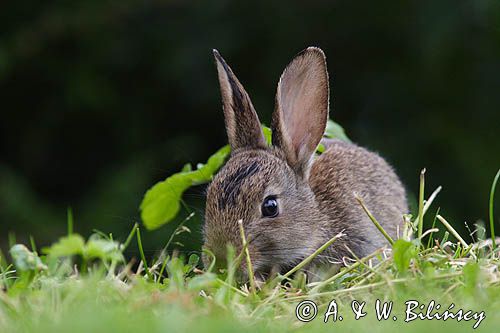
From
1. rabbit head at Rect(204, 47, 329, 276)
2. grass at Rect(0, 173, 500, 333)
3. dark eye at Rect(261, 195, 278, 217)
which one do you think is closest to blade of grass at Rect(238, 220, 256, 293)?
grass at Rect(0, 173, 500, 333)

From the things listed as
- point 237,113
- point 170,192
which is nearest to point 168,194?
point 170,192

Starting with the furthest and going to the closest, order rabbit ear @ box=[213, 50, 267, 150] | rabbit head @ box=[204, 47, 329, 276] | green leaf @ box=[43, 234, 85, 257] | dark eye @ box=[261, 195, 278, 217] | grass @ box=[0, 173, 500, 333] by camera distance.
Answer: rabbit ear @ box=[213, 50, 267, 150] < dark eye @ box=[261, 195, 278, 217] < rabbit head @ box=[204, 47, 329, 276] < green leaf @ box=[43, 234, 85, 257] < grass @ box=[0, 173, 500, 333]

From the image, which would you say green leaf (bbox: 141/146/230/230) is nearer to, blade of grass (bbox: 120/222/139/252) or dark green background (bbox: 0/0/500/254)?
blade of grass (bbox: 120/222/139/252)

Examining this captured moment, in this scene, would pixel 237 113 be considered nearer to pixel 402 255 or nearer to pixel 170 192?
pixel 170 192

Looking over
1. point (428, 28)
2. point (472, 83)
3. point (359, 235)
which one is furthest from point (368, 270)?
point (472, 83)

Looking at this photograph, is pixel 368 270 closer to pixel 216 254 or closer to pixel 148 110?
pixel 216 254
